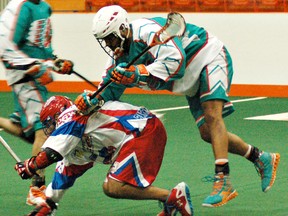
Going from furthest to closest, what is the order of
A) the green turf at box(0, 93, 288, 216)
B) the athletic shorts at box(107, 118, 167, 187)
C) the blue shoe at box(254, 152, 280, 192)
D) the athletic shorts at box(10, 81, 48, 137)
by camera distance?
the athletic shorts at box(10, 81, 48, 137) < the blue shoe at box(254, 152, 280, 192) < the green turf at box(0, 93, 288, 216) < the athletic shorts at box(107, 118, 167, 187)

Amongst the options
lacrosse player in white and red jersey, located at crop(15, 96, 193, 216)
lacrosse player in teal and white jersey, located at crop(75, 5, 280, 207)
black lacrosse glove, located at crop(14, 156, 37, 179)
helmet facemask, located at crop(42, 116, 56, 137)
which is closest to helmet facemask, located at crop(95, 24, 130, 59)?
lacrosse player in teal and white jersey, located at crop(75, 5, 280, 207)

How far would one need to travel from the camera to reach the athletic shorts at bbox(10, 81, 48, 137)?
7516 millimetres

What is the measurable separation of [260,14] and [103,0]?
243 centimetres

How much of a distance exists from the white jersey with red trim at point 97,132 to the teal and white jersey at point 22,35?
4.27 feet

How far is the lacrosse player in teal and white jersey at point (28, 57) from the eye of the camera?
739 cm

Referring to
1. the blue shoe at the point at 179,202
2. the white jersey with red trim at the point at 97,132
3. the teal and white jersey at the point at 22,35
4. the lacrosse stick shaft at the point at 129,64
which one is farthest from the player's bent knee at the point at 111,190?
the teal and white jersey at the point at 22,35

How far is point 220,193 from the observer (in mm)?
6715

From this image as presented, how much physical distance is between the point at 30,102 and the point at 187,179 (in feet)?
4.55

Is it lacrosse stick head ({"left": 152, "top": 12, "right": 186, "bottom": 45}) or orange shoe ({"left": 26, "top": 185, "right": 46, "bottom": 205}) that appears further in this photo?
orange shoe ({"left": 26, "top": 185, "right": 46, "bottom": 205})

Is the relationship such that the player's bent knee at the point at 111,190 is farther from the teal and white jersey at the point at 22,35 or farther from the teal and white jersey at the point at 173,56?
the teal and white jersey at the point at 22,35

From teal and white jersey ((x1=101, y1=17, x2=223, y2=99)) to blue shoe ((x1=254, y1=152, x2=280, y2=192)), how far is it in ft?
2.33

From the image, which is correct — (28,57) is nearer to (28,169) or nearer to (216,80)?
(216,80)

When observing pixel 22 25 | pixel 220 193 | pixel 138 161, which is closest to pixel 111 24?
pixel 138 161

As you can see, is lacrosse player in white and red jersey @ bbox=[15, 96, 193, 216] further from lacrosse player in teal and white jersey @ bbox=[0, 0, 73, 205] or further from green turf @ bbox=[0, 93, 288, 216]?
lacrosse player in teal and white jersey @ bbox=[0, 0, 73, 205]
